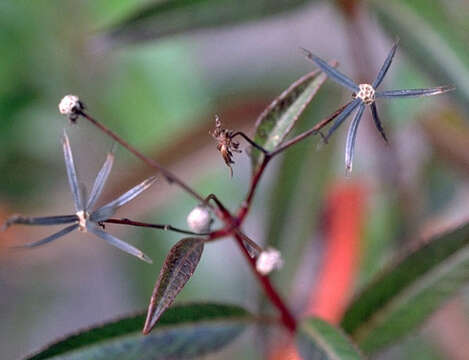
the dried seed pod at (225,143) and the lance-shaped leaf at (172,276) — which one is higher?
the dried seed pod at (225,143)

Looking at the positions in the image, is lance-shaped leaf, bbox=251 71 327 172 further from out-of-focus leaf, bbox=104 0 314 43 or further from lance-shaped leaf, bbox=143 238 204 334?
out-of-focus leaf, bbox=104 0 314 43

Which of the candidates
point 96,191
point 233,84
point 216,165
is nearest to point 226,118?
point 216,165

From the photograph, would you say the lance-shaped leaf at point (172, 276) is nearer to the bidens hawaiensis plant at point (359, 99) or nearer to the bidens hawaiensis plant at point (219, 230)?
the bidens hawaiensis plant at point (219, 230)

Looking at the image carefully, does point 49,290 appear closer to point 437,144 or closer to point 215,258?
A: point 215,258

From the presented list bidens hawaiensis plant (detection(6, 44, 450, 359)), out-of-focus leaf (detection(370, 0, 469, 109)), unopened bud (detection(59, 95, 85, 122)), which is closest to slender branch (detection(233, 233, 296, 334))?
bidens hawaiensis plant (detection(6, 44, 450, 359))

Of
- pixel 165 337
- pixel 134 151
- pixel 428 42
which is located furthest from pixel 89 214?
pixel 428 42

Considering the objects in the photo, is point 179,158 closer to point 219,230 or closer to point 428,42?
point 428,42

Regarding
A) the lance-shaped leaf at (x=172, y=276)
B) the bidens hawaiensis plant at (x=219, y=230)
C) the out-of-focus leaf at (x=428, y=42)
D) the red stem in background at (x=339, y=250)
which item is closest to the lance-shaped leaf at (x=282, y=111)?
the bidens hawaiensis plant at (x=219, y=230)
